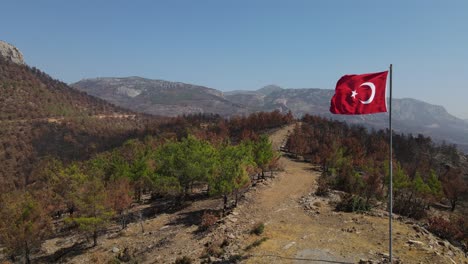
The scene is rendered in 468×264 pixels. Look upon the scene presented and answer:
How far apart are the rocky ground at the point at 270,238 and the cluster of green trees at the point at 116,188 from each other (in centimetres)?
217

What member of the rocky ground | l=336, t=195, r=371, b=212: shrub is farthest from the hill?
l=336, t=195, r=371, b=212: shrub

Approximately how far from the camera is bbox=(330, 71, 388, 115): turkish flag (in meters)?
15.4

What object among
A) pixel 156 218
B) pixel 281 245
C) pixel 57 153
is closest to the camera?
pixel 281 245

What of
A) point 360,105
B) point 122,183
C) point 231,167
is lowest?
point 122,183

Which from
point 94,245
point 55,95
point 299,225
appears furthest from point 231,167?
point 55,95

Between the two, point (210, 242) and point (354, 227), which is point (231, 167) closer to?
point (210, 242)

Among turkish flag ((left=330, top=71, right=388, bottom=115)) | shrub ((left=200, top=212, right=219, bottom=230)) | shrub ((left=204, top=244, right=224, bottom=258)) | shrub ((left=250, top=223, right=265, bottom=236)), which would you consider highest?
turkish flag ((left=330, top=71, right=388, bottom=115))

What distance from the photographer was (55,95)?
162250mm

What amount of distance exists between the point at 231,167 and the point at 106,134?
371 feet

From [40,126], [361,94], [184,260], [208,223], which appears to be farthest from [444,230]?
[40,126]

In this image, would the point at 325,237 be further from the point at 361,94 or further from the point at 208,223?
the point at 361,94

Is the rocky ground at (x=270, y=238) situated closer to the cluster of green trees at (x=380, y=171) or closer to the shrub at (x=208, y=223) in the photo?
the shrub at (x=208, y=223)

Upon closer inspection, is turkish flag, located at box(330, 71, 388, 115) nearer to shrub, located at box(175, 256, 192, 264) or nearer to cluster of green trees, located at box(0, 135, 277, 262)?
shrub, located at box(175, 256, 192, 264)

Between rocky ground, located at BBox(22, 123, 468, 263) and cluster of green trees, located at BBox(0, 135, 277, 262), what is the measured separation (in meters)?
2.17
